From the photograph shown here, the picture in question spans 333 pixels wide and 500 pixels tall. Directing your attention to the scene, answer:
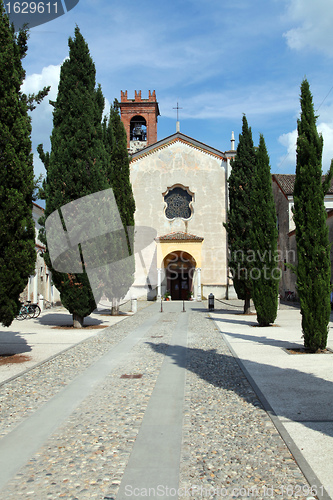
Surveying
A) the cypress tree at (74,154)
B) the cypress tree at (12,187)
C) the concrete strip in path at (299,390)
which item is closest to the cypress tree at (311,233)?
the concrete strip in path at (299,390)

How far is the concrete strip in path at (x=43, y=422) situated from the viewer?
406 centimetres

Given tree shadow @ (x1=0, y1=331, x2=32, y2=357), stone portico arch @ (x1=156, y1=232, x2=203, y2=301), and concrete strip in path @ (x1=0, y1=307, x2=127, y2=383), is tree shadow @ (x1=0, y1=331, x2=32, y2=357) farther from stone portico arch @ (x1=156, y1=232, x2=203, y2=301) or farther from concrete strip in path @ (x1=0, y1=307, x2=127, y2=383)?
stone portico arch @ (x1=156, y1=232, x2=203, y2=301)

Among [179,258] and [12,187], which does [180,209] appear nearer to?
[179,258]

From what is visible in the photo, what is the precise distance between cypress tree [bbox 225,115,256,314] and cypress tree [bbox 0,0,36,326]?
13.0 metres

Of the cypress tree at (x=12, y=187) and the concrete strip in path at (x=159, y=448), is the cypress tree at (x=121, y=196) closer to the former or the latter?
the cypress tree at (x=12, y=187)

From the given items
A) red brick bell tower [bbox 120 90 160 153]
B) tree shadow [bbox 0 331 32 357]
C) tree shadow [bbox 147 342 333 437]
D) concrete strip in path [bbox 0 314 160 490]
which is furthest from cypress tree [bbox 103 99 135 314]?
red brick bell tower [bbox 120 90 160 153]

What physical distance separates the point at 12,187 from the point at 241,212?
47.8 feet

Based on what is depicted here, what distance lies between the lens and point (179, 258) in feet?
121

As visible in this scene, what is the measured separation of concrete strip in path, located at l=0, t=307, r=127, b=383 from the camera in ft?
28.9

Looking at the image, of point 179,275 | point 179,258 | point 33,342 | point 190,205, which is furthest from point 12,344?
point 179,275

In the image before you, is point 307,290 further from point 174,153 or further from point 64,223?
point 174,153

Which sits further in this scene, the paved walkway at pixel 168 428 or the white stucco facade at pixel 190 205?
the white stucco facade at pixel 190 205

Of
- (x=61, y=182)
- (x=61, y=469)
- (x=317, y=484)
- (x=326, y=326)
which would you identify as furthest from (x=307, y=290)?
(x=61, y=182)

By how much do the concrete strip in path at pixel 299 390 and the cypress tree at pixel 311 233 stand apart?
2.92 ft
